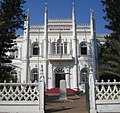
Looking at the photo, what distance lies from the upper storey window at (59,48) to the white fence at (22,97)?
2897cm

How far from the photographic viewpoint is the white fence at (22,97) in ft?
36.8

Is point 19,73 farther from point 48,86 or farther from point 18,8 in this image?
point 18,8

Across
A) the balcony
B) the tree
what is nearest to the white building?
the balcony

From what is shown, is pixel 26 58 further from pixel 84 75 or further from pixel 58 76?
pixel 84 75

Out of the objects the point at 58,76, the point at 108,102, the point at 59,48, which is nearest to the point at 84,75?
the point at 58,76

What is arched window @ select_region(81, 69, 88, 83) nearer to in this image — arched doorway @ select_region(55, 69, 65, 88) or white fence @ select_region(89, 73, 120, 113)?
arched doorway @ select_region(55, 69, 65, 88)

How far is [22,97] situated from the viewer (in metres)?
11.6

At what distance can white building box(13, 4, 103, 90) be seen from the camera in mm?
38906

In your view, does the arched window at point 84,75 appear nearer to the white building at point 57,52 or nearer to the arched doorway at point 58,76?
the white building at point 57,52

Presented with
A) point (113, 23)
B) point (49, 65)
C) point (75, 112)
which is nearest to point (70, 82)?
point (49, 65)

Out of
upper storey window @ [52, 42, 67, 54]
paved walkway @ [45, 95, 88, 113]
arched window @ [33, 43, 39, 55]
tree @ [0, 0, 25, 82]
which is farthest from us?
arched window @ [33, 43, 39, 55]

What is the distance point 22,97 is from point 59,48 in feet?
96.4

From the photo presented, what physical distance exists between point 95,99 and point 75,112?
1.40m

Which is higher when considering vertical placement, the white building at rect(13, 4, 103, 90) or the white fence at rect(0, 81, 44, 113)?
the white building at rect(13, 4, 103, 90)
